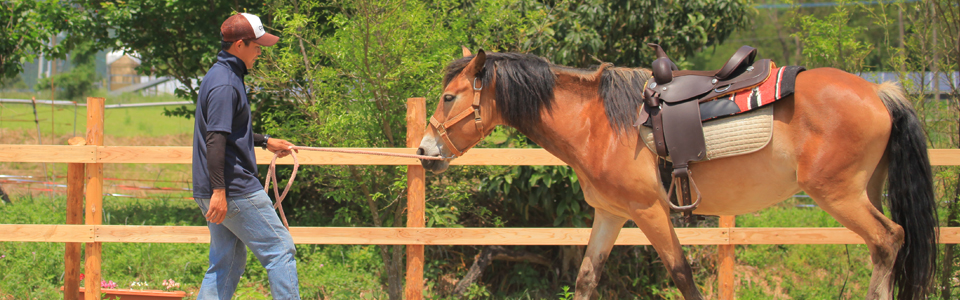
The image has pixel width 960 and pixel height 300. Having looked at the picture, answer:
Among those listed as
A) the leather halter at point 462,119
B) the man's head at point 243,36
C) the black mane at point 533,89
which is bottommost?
the leather halter at point 462,119

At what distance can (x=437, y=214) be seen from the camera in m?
4.59

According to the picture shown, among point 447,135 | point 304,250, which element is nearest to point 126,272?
point 304,250

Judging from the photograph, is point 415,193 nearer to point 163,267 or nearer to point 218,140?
point 218,140

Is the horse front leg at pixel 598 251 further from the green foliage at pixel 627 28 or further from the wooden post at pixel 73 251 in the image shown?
the wooden post at pixel 73 251

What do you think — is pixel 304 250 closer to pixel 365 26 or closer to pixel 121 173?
pixel 365 26

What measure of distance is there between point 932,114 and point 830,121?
3.13 m

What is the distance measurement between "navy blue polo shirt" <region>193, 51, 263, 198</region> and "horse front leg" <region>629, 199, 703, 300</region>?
179cm

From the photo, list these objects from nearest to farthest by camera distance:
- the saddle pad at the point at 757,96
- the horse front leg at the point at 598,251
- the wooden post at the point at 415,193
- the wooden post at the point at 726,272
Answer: the saddle pad at the point at 757,96
the horse front leg at the point at 598,251
the wooden post at the point at 415,193
the wooden post at the point at 726,272

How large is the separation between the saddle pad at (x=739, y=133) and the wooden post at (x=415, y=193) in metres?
1.72

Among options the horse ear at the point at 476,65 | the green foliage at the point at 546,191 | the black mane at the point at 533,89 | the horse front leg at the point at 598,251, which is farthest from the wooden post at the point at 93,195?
the horse front leg at the point at 598,251

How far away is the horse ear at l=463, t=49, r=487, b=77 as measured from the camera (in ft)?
9.29

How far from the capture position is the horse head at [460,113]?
2928 mm

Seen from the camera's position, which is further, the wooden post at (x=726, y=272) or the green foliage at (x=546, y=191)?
the green foliage at (x=546, y=191)

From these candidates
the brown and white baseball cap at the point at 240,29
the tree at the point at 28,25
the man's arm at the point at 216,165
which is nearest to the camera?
the man's arm at the point at 216,165
